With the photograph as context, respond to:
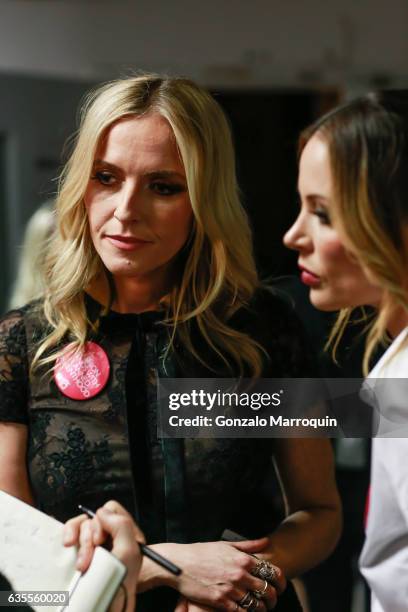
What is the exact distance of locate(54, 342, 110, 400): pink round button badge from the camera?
92cm

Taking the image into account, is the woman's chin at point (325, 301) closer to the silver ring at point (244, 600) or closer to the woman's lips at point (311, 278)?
the woman's lips at point (311, 278)

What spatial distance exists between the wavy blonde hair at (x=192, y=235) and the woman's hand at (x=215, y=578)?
8.1 inches

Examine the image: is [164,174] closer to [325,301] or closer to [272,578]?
[325,301]

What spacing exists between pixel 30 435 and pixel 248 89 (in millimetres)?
783

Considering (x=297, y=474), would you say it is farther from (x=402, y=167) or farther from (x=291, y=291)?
(x=402, y=167)

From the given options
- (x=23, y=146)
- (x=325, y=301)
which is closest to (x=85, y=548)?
(x=325, y=301)

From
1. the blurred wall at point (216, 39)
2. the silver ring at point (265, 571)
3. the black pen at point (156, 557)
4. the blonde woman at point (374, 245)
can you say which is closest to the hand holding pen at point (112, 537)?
the black pen at point (156, 557)

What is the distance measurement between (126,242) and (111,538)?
0.32 metres

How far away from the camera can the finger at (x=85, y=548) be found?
2.68 feet

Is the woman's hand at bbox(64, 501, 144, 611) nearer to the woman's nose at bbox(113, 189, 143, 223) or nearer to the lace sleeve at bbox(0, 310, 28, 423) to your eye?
the lace sleeve at bbox(0, 310, 28, 423)

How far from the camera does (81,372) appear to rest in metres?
0.92

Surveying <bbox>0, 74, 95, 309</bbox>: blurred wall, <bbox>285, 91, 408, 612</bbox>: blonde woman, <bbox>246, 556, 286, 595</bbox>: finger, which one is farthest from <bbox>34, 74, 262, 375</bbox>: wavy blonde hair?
<bbox>0, 74, 95, 309</bbox>: blurred wall

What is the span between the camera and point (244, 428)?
0.93m

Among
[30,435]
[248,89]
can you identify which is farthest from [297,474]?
[248,89]
